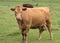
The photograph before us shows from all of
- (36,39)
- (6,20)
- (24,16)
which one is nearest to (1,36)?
(36,39)

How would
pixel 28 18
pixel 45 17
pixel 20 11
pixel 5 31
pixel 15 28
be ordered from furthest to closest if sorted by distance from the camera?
pixel 15 28 → pixel 5 31 → pixel 45 17 → pixel 28 18 → pixel 20 11

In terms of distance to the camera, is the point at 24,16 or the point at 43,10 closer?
the point at 24,16

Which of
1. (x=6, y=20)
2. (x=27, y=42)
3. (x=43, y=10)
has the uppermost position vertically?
(x=43, y=10)

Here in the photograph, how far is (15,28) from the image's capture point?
1717 centimetres

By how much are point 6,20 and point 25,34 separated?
24.6 feet

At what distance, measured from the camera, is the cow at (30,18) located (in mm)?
11984

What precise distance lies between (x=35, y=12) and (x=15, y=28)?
3951mm

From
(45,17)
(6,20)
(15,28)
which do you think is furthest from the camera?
(6,20)

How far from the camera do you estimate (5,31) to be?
630 inches

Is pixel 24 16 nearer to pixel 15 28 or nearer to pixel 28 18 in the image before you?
pixel 28 18

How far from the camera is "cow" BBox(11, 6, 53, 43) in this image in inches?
472

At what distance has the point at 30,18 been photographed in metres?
12.9

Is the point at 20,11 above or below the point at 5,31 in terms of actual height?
above

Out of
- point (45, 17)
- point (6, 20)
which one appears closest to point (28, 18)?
point (45, 17)
